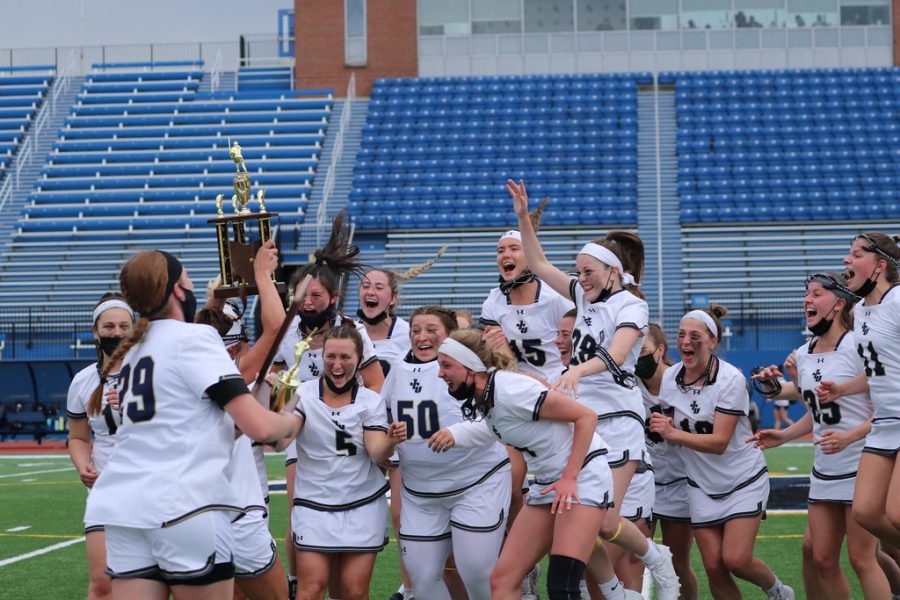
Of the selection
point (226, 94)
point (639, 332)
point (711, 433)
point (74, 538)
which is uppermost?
point (226, 94)

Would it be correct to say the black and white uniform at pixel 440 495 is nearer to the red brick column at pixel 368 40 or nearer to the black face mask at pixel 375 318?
the black face mask at pixel 375 318

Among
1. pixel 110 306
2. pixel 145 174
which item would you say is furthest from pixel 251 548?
pixel 145 174

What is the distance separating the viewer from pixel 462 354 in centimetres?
579

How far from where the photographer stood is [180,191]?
2941 cm

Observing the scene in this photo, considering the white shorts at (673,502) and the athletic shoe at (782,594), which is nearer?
the athletic shoe at (782,594)

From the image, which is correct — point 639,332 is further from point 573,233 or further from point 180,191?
point 180,191

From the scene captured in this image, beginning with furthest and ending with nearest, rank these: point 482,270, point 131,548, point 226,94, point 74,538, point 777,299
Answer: point 226,94 → point 482,270 → point 777,299 → point 74,538 → point 131,548

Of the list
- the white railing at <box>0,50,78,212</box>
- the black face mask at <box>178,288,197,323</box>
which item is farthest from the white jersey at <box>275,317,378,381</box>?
the white railing at <box>0,50,78,212</box>

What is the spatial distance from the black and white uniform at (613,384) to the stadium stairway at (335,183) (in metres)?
20.1

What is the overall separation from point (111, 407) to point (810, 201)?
24619 millimetres

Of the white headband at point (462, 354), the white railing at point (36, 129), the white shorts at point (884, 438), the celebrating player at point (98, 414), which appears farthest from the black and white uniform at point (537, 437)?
the white railing at point (36, 129)

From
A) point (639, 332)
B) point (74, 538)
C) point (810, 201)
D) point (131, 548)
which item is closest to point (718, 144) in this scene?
point (810, 201)

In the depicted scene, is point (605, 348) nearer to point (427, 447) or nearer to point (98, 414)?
point (427, 447)

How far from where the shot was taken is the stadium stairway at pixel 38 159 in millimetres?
29123
